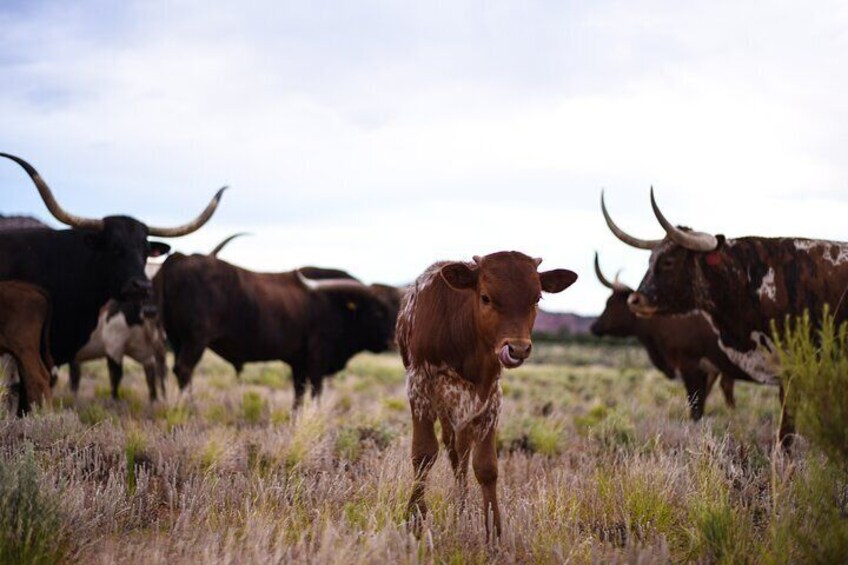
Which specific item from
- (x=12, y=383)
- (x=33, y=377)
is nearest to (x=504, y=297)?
(x=33, y=377)

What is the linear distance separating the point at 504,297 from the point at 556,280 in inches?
20.7

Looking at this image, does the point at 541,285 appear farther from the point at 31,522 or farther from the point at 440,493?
the point at 31,522

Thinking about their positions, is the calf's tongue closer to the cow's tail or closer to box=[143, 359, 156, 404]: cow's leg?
the cow's tail

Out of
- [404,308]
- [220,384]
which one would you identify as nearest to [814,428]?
[404,308]

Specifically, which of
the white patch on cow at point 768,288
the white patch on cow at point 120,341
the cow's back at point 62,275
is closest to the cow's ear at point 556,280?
the white patch on cow at point 768,288

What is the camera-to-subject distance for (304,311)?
37.7ft

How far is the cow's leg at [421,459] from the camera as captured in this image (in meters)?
4.45

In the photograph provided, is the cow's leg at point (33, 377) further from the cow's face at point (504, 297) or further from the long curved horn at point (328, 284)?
the long curved horn at point (328, 284)

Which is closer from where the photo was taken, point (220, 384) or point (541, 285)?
point (541, 285)

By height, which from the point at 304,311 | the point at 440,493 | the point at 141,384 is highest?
the point at 304,311

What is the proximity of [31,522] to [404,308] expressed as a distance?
8.49 ft

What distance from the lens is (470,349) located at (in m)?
4.43

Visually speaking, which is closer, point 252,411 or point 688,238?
point 688,238

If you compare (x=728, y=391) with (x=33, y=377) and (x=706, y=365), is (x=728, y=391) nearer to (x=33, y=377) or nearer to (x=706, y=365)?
(x=706, y=365)
